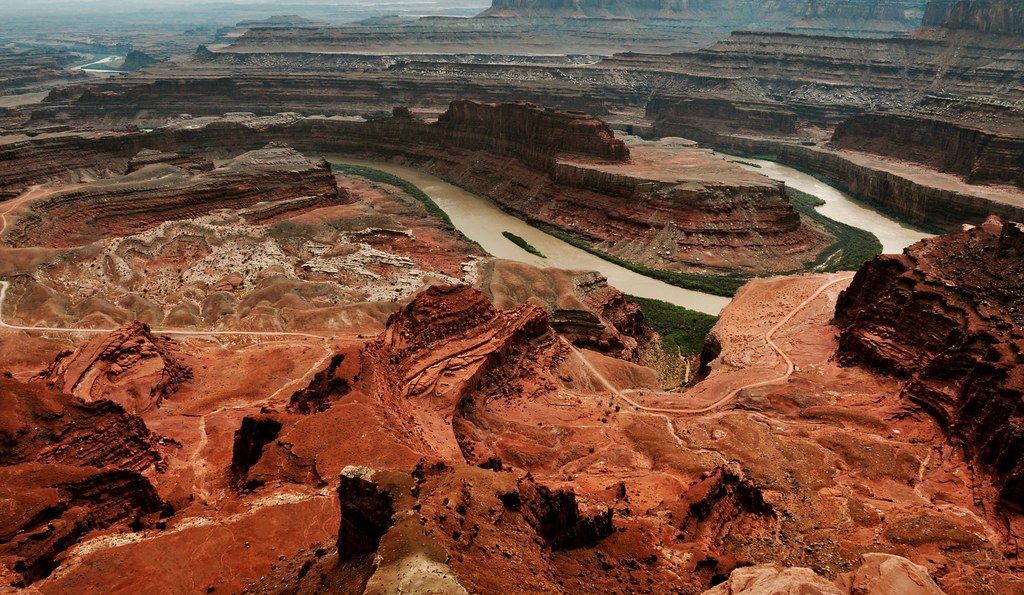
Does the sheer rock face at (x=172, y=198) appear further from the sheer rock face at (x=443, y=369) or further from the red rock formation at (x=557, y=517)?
the red rock formation at (x=557, y=517)

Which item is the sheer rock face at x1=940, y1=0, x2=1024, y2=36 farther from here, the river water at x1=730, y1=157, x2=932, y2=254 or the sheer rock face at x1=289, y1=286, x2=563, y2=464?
the sheer rock face at x1=289, y1=286, x2=563, y2=464

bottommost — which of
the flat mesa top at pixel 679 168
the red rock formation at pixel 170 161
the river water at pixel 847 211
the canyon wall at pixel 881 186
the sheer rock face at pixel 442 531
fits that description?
the river water at pixel 847 211

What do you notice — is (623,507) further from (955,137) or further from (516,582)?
(955,137)

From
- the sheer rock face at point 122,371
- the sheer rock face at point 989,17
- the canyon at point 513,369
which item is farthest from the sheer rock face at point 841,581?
the sheer rock face at point 989,17

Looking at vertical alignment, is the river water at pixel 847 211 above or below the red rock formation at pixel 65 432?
below

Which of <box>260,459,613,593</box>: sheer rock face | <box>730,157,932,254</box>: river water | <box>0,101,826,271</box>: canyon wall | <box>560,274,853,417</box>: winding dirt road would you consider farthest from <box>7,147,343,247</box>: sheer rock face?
<box>730,157,932,254</box>: river water

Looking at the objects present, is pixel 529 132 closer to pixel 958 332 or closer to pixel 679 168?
pixel 679 168
